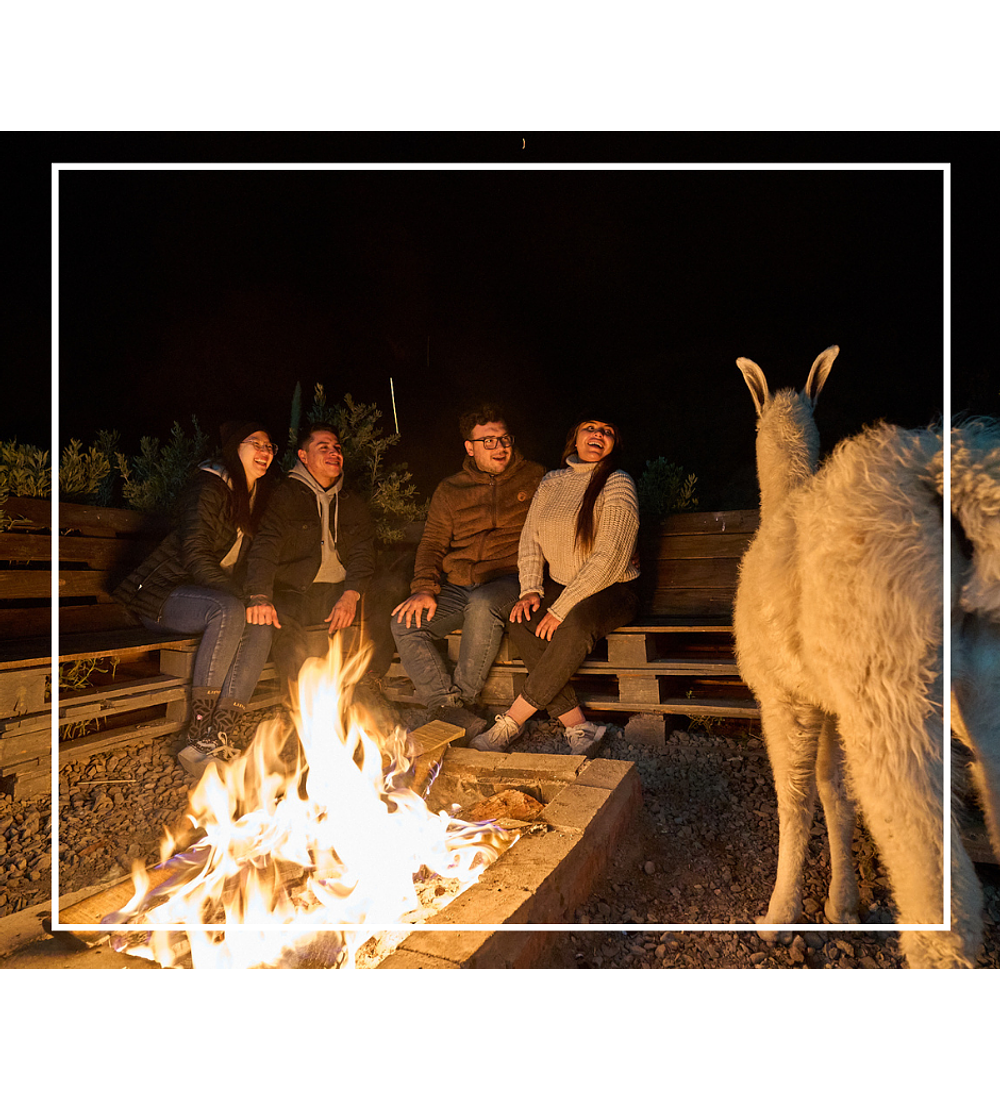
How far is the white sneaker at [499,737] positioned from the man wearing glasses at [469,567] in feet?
0.95

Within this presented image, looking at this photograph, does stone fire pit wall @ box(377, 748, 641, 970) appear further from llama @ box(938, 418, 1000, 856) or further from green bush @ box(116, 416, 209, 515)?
green bush @ box(116, 416, 209, 515)

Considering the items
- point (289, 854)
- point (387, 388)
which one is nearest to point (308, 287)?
point (387, 388)

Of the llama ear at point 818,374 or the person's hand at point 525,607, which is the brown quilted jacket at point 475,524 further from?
the llama ear at point 818,374

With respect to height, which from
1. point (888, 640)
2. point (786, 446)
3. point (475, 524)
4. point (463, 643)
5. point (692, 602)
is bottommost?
point (463, 643)

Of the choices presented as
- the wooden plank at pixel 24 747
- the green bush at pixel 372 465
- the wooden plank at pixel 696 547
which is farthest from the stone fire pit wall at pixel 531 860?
the green bush at pixel 372 465

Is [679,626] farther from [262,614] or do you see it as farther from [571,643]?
[262,614]

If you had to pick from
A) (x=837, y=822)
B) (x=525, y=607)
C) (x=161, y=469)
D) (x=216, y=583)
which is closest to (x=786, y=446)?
(x=837, y=822)

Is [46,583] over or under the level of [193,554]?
under

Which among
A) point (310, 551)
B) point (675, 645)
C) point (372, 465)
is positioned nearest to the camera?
point (675, 645)

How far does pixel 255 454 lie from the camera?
143 inches

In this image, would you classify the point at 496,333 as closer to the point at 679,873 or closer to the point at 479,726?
the point at 479,726

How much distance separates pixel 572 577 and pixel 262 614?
1.85 metres

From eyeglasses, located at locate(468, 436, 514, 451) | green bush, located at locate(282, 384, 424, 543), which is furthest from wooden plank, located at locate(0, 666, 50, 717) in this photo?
eyeglasses, located at locate(468, 436, 514, 451)

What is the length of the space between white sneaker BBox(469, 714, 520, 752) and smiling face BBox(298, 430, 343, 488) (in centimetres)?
186
